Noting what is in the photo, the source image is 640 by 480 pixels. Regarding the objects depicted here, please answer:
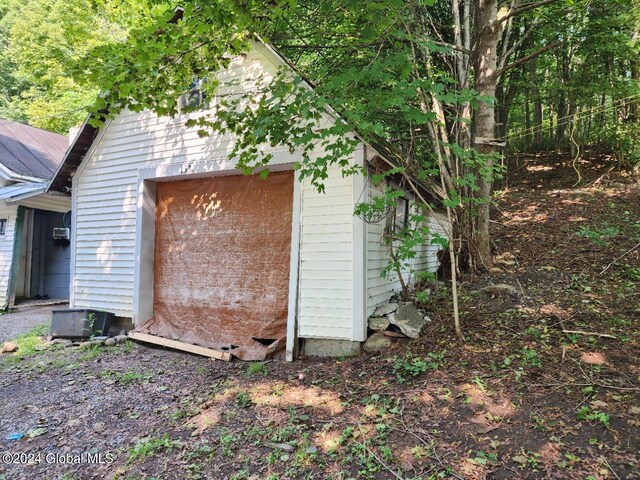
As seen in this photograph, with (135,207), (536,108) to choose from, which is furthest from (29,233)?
(536,108)

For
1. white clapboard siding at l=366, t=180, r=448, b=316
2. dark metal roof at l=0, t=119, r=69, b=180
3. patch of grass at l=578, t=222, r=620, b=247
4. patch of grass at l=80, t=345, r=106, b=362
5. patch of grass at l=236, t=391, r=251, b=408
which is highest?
dark metal roof at l=0, t=119, r=69, b=180

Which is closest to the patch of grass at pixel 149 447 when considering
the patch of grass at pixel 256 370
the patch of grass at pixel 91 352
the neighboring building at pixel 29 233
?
the patch of grass at pixel 256 370

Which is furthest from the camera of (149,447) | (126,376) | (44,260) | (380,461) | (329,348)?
(44,260)

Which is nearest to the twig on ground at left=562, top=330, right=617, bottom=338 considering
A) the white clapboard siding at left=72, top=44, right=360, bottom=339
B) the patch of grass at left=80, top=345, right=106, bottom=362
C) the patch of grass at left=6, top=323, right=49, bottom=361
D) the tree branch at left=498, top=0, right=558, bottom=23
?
the white clapboard siding at left=72, top=44, right=360, bottom=339

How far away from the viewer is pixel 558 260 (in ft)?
22.8

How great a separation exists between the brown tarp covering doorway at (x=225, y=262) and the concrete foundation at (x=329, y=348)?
1.67ft

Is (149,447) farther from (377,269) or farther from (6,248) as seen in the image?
(6,248)

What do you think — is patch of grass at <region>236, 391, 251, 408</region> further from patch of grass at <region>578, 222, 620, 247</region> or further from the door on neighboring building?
the door on neighboring building

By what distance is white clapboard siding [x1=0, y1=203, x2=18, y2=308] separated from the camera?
979cm

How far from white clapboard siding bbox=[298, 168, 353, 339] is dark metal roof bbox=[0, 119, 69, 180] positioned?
32.8ft

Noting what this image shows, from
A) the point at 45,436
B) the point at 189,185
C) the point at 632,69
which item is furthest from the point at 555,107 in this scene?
the point at 45,436

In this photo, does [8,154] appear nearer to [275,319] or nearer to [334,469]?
[275,319]

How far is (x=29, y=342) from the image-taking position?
6688 millimetres

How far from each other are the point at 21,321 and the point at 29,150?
6.58 m
